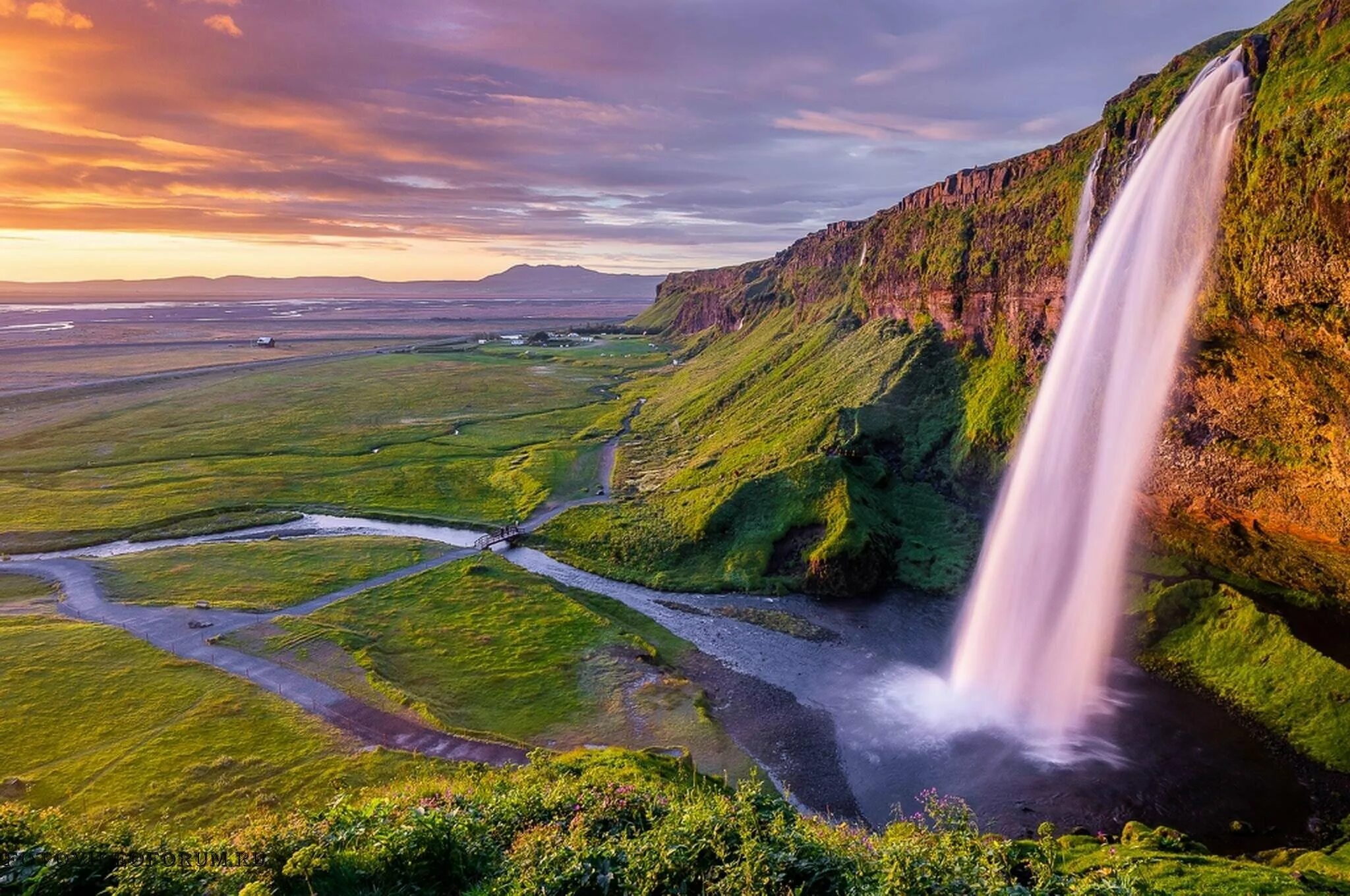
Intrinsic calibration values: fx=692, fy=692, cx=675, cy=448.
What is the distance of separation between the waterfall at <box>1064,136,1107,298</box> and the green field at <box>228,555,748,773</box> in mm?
45357

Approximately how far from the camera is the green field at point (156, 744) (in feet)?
107

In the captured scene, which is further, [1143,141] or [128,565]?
[128,565]

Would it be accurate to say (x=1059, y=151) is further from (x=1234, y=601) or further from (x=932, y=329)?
(x=1234, y=601)

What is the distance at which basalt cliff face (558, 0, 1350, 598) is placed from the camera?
36562 mm

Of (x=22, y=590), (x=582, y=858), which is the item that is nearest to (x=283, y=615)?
(x=22, y=590)

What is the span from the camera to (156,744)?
37156mm

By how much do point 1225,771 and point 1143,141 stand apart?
43.1m

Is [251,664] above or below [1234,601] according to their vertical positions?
below

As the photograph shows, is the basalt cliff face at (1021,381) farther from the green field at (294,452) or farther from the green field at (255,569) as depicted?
the green field at (255,569)

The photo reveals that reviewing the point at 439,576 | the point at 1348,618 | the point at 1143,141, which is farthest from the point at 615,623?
the point at 1143,141

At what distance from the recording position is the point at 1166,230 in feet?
144

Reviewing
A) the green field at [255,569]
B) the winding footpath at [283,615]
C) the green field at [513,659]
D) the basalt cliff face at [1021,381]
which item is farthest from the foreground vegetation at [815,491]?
the green field at [255,569]

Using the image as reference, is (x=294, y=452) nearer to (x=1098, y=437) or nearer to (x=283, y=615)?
(x=283, y=615)

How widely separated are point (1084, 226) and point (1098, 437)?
22764 millimetres
